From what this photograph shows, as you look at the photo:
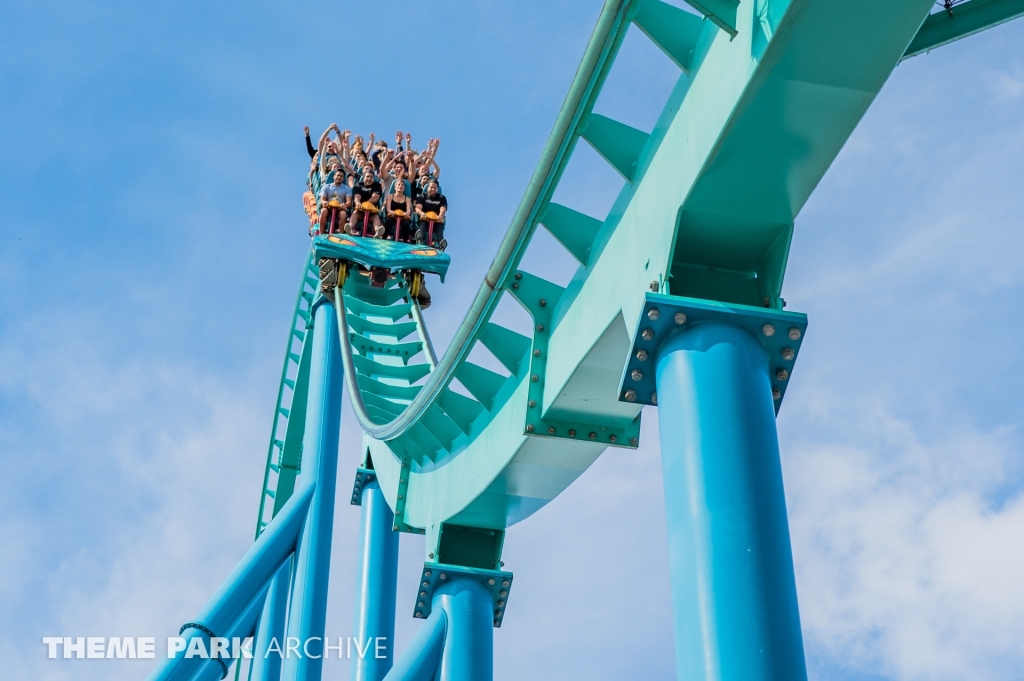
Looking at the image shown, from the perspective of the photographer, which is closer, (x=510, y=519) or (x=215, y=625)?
(x=510, y=519)

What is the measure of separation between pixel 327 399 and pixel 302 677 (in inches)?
100

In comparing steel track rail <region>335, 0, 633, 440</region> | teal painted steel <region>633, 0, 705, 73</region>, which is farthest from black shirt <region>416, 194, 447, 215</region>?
teal painted steel <region>633, 0, 705, 73</region>

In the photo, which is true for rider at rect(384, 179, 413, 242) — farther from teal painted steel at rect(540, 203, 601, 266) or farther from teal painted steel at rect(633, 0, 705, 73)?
teal painted steel at rect(633, 0, 705, 73)

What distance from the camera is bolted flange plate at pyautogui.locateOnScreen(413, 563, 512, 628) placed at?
18.6 feet

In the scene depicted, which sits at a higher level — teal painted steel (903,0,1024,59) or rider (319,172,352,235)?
rider (319,172,352,235)

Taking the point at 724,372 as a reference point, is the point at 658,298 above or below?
above

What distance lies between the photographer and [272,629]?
8742 millimetres

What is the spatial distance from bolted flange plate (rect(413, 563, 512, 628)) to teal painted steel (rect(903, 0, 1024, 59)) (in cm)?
337

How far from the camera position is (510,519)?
5738 mm

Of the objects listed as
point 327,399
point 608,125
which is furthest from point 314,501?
point 608,125

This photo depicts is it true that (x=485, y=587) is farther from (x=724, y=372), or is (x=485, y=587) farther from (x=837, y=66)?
(x=837, y=66)

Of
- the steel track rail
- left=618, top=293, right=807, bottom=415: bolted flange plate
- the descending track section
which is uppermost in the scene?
the steel track rail

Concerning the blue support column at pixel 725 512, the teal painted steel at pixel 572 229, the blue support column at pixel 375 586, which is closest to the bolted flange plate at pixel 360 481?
the blue support column at pixel 375 586

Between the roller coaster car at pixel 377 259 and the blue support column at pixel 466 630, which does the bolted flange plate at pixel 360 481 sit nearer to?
the roller coaster car at pixel 377 259
